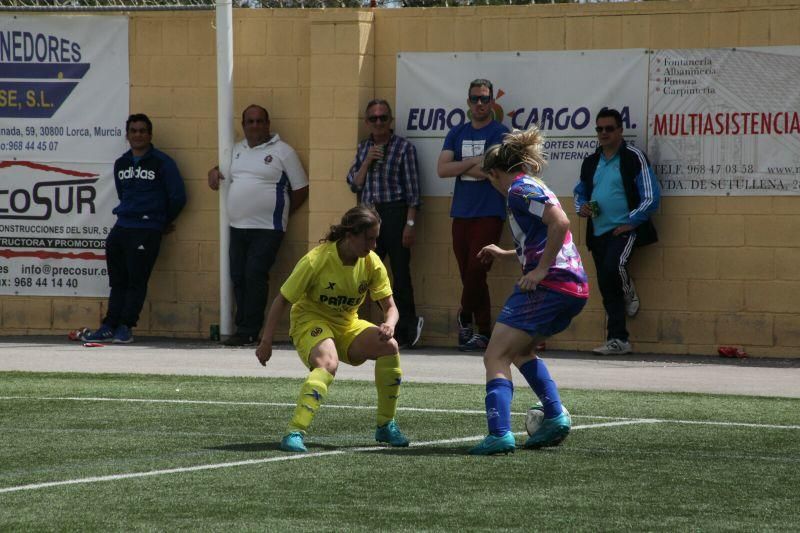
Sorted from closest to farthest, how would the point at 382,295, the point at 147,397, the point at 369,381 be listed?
1. the point at 382,295
2. the point at 147,397
3. the point at 369,381

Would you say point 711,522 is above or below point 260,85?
below

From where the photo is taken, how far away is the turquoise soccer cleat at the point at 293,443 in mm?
7605

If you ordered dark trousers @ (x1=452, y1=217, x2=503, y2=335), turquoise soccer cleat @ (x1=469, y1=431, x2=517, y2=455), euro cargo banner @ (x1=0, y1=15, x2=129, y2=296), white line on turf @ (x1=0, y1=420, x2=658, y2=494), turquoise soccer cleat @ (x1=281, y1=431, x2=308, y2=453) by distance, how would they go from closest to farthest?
white line on turf @ (x1=0, y1=420, x2=658, y2=494)
turquoise soccer cleat @ (x1=469, y1=431, x2=517, y2=455)
turquoise soccer cleat @ (x1=281, y1=431, x2=308, y2=453)
dark trousers @ (x1=452, y1=217, x2=503, y2=335)
euro cargo banner @ (x1=0, y1=15, x2=129, y2=296)

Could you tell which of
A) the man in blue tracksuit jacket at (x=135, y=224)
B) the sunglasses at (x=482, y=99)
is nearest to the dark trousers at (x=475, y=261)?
the sunglasses at (x=482, y=99)

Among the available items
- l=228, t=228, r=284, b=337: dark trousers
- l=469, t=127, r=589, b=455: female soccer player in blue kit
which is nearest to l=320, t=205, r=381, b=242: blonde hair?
l=469, t=127, r=589, b=455: female soccer player in blue kit

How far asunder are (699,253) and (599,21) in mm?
2390

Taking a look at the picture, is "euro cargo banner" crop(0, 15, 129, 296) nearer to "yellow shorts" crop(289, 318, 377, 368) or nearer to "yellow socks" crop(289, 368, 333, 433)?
"yellow shorts" crop(289, 318, 377, 368)

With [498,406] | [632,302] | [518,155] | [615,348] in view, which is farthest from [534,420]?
[632,302]

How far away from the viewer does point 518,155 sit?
7.85m

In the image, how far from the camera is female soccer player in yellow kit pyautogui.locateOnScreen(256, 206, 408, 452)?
25.8 ft

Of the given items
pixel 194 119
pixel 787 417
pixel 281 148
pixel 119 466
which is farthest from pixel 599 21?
pixel 119 466

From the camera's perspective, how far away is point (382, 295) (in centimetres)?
837

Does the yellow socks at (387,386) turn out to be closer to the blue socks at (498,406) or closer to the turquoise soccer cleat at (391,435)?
the turquoise soccer cleat at (391,435)

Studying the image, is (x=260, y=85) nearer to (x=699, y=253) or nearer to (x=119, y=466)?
(x=699, y=253)
